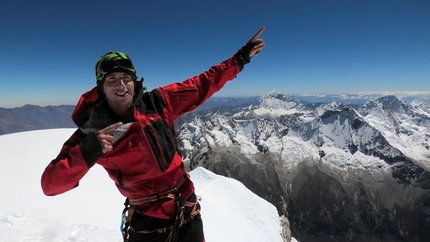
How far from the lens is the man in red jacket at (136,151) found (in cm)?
299

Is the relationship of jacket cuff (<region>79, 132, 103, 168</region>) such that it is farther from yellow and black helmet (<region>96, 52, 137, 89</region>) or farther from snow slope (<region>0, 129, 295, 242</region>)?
snow slope (<region>0, 129, 295, 242</region>)

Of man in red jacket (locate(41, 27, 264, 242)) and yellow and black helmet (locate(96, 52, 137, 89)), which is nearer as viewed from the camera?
man in red jacket (locate(41, 27, 264, 242))

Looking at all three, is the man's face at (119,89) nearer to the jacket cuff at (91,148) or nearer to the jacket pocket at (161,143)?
the jacket pocket at (161,143)

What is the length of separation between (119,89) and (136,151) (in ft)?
2.67

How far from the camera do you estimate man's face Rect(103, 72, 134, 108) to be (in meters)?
3.44

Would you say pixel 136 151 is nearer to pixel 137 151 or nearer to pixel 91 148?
pixel 137 151

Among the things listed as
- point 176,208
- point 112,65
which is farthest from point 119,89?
point 176,208

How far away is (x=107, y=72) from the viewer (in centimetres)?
354

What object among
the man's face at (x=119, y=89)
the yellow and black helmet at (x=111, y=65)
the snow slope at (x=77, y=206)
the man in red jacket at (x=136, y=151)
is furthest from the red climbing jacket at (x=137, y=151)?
the snow slope at (x=77, y=206)

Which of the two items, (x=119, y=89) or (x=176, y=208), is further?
(x=176, y=208)

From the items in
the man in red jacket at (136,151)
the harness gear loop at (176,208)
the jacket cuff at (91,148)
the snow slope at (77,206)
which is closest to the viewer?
the jacket cuff at (91,148)

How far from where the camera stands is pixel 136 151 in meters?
3.37

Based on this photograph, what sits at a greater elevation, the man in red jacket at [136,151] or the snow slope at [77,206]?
the man in red jacket at [136,151]

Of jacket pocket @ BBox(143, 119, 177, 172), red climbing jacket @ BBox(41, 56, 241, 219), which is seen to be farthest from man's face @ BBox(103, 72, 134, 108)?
jacket pocket @ BBox(143, 119, 177, 172)
